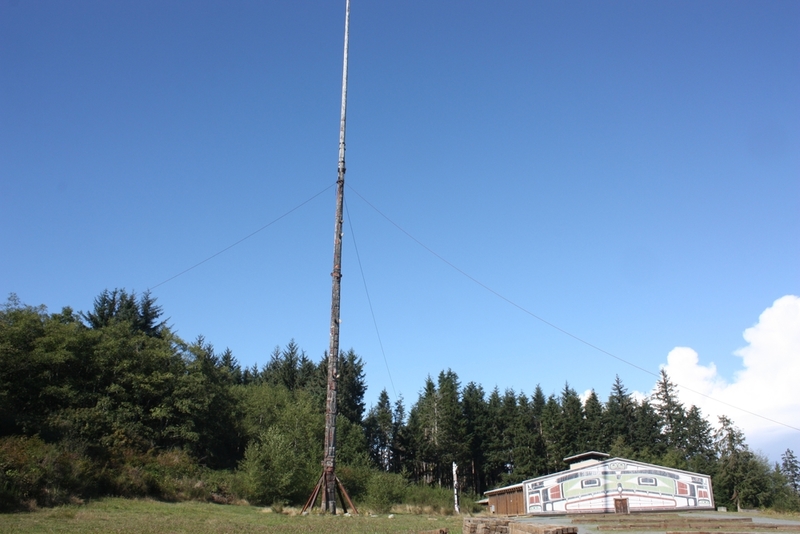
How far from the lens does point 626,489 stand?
47.7m

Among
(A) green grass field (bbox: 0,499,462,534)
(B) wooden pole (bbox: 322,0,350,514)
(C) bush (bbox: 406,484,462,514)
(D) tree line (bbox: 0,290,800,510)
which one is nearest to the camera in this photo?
(A) green grass field (bbox: 0,499,462,534)

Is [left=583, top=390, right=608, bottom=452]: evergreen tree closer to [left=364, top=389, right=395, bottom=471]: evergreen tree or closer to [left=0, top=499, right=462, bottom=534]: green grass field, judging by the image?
[left=364, top=389, right=395, bottom=471]: evergreen tree

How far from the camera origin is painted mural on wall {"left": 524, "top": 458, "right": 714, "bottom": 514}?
47.8 m

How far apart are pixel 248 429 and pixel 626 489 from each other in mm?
35736

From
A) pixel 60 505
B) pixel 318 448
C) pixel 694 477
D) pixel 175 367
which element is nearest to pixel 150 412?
pixel 175 367

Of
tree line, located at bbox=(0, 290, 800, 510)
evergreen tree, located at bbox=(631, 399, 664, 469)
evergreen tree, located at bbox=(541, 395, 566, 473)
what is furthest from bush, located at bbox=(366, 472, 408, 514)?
evergreen tree, located at bbox=(631, 399, 664, 469)

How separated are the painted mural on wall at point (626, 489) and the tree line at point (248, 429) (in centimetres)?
1408

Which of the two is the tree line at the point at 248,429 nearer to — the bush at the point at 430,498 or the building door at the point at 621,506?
the bush at the point at 430,498

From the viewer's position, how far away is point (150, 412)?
48500 millimetres

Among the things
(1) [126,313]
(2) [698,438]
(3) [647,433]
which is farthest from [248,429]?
(2) [698,438]

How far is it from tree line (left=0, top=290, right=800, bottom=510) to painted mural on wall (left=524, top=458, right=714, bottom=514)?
46.2 feet

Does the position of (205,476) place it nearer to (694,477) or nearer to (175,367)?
(175,367)

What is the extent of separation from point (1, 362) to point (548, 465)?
72061mm

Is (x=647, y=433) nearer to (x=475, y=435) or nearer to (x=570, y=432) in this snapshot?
(x=570, y=432)
